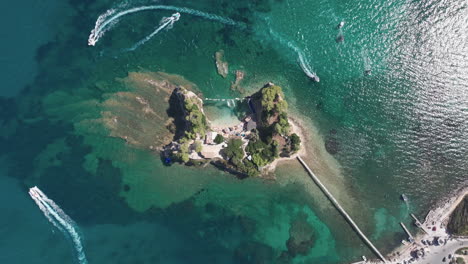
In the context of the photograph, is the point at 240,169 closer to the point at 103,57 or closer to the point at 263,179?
the point at 263,179

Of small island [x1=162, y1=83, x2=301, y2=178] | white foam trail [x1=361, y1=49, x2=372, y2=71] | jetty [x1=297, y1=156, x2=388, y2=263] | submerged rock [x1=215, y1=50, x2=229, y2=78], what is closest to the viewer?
small island [x1=162, y1=83, x2=301, y2=178]

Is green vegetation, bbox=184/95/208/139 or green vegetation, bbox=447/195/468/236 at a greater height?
green vegetation, bbox=447/195/468/236

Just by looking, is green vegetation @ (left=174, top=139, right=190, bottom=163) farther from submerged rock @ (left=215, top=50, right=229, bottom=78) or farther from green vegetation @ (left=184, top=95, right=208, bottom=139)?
submerged rock @ (left=215, top=50, right=229, bottom=78)

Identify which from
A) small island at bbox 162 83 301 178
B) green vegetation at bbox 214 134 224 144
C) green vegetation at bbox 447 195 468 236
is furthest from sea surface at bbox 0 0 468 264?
green vegetation at bbox 214 134 224 144

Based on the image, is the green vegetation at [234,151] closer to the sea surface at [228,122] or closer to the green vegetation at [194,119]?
the sea surface at [228,122]

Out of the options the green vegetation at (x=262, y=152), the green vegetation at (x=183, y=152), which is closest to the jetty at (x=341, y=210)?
the green vegetation at (x=262, y=152)

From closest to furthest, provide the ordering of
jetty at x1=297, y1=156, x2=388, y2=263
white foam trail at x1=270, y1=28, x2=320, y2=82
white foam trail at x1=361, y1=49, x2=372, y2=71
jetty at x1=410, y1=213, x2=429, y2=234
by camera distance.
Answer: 1. jetty at x1=297, y1=156, x2=388, y2=263
2. jetty at x1=410, y1=213, x2=429, y2=234
3. white foam trail at x1=270, y1=28, x2=320, y2=82
4. white foam trail at x1=361, y1=49, x2=372, y2=71
